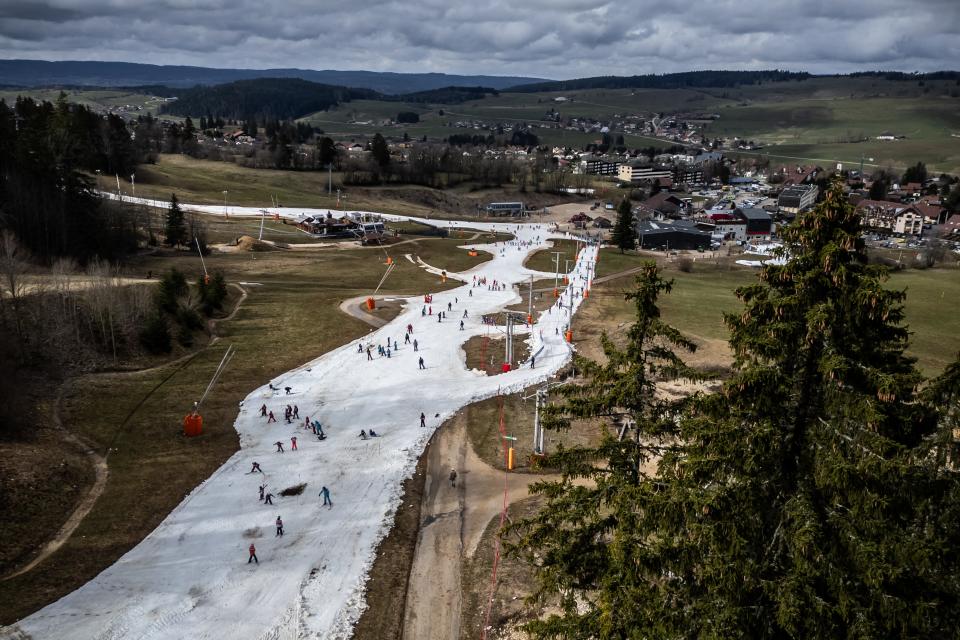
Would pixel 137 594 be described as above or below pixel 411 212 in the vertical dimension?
below

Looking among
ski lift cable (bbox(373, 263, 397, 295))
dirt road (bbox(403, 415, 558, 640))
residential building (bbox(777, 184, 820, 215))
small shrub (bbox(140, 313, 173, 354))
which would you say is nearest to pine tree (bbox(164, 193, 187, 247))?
ski lift cable (bbox(373, 263, 397, 295))

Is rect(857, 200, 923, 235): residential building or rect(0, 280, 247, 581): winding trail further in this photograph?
rect(857, 200, 923, 235): residential building

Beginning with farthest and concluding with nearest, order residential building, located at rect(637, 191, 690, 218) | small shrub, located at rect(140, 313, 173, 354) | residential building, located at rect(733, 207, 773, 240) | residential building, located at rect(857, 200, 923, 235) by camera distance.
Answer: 1. residential building, located at rect(637, 191, 690, 218)
2. residential building, located at rect(857, 200, 923, 235)
3. residential building, located at rect(733, 207, 773, 240)
4. small shrub, located at rect(140, 313, 173, 354)

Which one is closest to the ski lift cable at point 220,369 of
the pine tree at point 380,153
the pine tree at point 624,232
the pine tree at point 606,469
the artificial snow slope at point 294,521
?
the artificial snow slope at point 294,521

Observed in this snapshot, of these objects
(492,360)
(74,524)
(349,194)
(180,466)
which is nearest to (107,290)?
(180,466)

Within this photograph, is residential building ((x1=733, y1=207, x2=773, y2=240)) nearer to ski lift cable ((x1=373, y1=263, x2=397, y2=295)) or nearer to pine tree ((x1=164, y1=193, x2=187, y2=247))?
ski lift cable ((x1=373, y1=263, x2=397, y2=295))

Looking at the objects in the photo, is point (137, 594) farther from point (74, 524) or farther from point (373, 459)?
point (373, 459)
